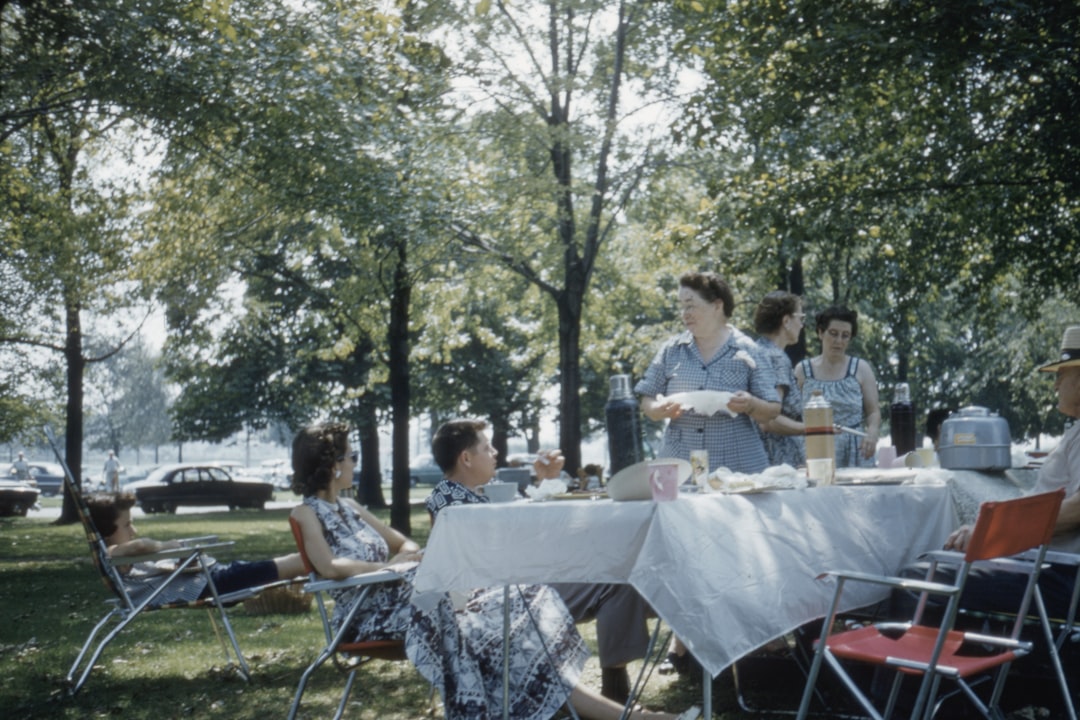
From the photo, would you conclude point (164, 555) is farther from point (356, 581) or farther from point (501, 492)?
point (501, 492)

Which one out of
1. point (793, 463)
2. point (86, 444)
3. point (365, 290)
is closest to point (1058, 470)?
point (793, 463)

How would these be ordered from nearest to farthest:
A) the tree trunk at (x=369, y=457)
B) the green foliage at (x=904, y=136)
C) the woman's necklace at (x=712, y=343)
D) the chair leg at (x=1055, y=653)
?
1. the chair leg at (x=1055, y=653)
2. the woman's necklace at (x=712, y=343)
3. the green foliage at (x=904, y=136)
4. the tree trunk at (x=369, y=457)

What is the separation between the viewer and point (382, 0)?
12.0m

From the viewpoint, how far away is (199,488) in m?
35.3

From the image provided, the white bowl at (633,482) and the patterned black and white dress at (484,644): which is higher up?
the white bowl at (633,482)

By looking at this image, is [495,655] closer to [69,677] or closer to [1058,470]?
[1058,470]

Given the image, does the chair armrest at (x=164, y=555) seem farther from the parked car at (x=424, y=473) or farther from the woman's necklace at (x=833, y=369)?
the parked car at (x=424, y=473)

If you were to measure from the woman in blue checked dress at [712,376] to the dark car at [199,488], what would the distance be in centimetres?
3118

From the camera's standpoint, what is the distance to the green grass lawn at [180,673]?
593cm

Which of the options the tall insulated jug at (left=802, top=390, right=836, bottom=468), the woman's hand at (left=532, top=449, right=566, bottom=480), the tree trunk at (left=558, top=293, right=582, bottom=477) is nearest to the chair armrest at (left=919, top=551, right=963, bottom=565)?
the tall insulated jug at (left=802, top=390, right=836, bottom=468)

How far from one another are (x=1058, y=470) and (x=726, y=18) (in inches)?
347

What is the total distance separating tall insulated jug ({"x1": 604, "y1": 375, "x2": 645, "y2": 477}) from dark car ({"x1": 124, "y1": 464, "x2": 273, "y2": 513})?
32.5 metres

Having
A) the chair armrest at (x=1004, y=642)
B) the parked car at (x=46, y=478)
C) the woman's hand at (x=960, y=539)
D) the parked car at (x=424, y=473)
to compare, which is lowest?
the parked car at (x=424, y=473)

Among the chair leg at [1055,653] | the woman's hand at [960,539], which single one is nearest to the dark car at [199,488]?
the woman's hand at [960,539]
